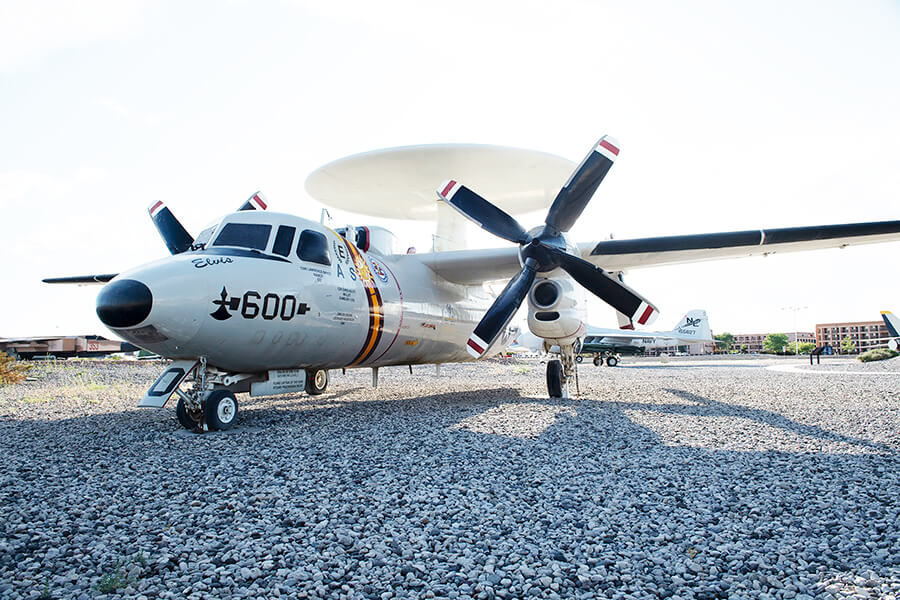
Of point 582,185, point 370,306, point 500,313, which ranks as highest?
point 582,185

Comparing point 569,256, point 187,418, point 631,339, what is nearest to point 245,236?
point 187,418

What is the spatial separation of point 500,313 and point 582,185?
3073 millimetres

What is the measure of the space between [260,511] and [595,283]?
790 centimetres

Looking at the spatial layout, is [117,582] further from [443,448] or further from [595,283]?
[595,283]

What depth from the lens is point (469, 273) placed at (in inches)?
496

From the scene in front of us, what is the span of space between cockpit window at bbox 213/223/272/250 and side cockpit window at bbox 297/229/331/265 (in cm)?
54

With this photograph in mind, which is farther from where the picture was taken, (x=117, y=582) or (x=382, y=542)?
(x=382, y=542)

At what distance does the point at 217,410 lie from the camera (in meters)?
7.23

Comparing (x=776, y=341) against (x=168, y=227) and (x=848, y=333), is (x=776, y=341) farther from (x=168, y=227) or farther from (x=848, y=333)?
(x=168, y=227)

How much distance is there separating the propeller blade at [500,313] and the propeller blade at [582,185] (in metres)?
1.07

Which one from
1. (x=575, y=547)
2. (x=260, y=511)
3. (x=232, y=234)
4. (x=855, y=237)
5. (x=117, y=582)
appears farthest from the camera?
(x=855, y=237)

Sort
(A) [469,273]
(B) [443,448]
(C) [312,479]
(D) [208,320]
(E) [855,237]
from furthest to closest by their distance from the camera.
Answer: (A) [469,273], (E) [855,237], (D) [208,320], (B) [443,448], (C) [312,479]

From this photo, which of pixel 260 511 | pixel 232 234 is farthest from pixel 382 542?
pixel 232 234

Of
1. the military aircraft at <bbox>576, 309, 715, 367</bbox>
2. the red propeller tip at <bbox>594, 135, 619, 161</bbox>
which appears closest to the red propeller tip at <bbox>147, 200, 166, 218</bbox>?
the red propeller tip at <bbox>594, 135, 619, 161</bbox>
